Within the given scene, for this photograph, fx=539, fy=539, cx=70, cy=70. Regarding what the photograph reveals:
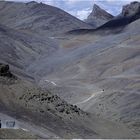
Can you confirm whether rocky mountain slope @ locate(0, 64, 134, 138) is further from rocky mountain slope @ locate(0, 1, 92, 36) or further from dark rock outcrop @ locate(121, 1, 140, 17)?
rocky mountain slope @ locate(0, 1, 92, 36)

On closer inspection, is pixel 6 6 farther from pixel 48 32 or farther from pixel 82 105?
pixel 82 105

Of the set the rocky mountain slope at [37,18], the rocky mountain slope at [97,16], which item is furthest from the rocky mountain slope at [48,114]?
the rocky mountain slope at [97,16]

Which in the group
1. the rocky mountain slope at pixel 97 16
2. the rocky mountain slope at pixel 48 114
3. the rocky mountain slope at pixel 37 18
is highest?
the rocky mountain slope at pixel 97 16

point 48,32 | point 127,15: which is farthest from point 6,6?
point 127,15

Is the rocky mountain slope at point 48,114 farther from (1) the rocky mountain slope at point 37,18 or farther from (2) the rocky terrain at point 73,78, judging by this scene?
(1) the rocky mountain slope at point 37,18

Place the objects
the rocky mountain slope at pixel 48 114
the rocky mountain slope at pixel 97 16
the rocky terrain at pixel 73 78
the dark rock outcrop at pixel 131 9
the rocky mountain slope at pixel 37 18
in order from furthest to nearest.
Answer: the rocky mountain slope at pixel 97 16
the rocky mountain slope at pixel 37 18
the dark rock outcrop at pixel 131 9
the rocky terrain at pixel 73 78
the rocky mountain slope at pixel 48 114

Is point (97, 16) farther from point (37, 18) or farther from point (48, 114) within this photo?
point (48, 114)

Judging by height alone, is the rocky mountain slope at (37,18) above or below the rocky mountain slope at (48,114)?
above

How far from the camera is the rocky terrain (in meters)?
41.0

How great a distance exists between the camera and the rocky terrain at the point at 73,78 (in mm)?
41000

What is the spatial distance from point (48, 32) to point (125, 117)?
296 feet

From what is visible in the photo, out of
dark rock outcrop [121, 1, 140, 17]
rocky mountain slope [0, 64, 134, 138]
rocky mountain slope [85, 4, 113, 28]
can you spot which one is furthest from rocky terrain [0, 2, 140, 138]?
rocky mountain slope [85, 4, 113, 28]

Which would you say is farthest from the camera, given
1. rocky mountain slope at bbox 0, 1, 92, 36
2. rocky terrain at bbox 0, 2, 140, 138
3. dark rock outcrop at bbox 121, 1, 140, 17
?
rocky mountain slope at bbox 0, 1, 92, 36

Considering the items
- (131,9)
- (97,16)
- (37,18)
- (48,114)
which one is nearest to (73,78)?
(48,114)
